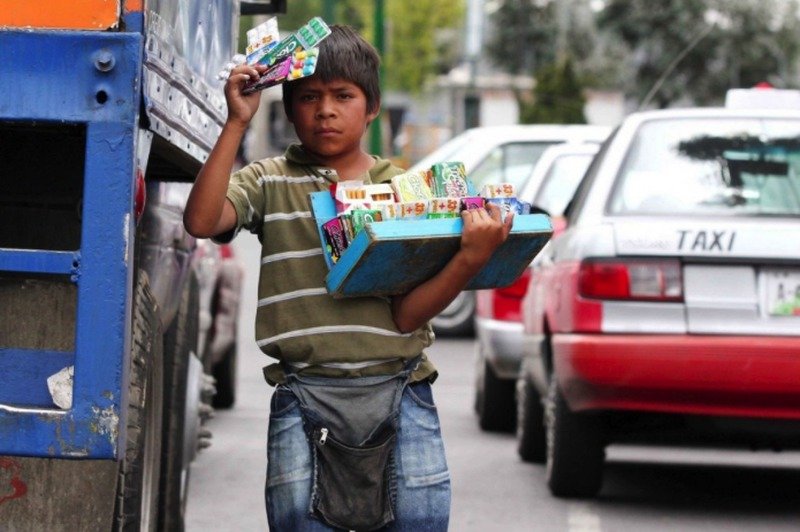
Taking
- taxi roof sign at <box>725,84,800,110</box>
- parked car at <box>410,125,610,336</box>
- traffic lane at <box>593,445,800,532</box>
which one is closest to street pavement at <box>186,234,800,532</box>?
traffic lane at <box>593,445,800,532</box>

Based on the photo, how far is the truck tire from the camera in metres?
5.65

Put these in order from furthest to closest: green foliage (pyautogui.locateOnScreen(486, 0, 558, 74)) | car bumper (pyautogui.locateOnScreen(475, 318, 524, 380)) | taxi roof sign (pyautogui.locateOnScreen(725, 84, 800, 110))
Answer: green foliage (pyautogui.locateOnScreen(486, 0, 558, 74)) < car bumper (pyautogui.locateOnScreen(475, 318, 524, 380)) < taxi roof sign (pyautogui.locateOnScreen(725, 84, 800, 110))

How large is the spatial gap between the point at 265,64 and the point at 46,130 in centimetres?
47

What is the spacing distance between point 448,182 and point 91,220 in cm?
84

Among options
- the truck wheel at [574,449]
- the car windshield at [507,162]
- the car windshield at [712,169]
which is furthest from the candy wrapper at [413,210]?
the car windshield at [507,162]

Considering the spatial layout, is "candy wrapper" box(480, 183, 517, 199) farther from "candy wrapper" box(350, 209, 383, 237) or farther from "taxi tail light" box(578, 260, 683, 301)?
"taxi tail light" box(578, 260, 683, 301)

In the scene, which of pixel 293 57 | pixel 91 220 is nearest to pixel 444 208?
pixel 293 57

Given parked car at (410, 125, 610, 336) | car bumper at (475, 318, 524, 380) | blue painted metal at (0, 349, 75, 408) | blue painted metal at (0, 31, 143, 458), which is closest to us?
blue painted metal at (0, 31, 143, 458)

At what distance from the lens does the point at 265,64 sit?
13.0 feet

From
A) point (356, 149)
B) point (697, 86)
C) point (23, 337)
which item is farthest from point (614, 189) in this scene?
point (697, 86)

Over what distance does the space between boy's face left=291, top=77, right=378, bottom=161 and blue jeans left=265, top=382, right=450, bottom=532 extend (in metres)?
0.56

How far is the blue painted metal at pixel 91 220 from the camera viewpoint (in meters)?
3.60

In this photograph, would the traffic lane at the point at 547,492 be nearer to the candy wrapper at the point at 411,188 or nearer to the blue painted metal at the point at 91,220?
the candy wrapper at the point at 411,188

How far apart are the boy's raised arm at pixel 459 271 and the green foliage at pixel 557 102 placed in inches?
1242
